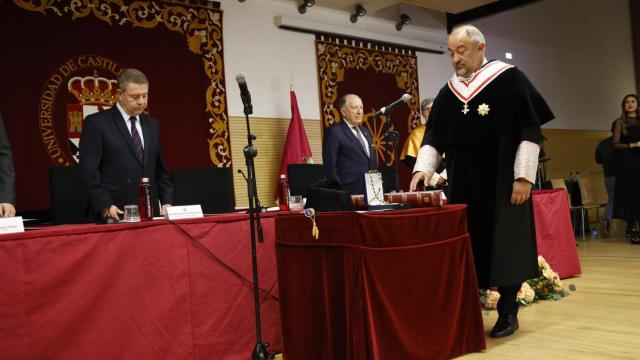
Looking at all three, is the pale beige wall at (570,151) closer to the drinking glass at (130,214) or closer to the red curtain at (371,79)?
the red curtain at (371,79)

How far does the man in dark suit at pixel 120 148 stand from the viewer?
2.95 meters

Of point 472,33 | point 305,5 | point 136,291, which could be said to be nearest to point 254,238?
point 136,291

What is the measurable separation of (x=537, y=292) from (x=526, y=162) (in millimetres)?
1351

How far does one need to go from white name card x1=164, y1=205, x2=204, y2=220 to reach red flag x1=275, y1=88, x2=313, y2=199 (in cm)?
325

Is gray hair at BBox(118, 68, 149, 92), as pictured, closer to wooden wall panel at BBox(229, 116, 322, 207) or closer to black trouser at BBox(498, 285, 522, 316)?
black trouser at BBox(498, 285, 522, 316)

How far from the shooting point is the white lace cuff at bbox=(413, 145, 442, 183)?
2.86 metres

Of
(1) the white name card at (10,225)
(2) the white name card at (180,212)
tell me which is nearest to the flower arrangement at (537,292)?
(2) the white name card at (180,212)

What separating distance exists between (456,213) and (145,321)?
4.12 ft

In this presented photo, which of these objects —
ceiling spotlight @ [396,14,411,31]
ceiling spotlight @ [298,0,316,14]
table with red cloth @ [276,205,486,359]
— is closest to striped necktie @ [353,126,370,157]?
table with red cloth @ [276,205,486,359]

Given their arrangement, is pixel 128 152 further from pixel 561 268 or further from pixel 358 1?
pixel 358 1

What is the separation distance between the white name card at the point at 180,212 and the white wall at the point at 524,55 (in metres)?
3.17

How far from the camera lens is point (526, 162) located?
256cm

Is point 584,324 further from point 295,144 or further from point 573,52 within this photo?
point 573,52

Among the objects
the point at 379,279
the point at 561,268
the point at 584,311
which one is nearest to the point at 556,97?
the point at 561,268
